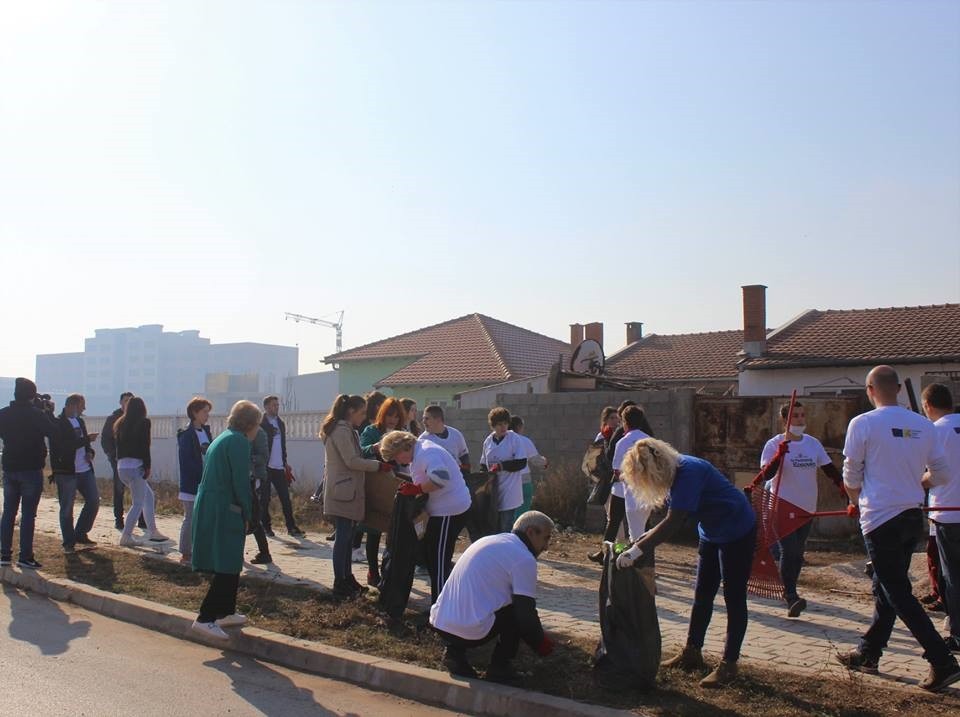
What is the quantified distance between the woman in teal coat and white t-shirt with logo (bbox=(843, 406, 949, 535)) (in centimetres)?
439

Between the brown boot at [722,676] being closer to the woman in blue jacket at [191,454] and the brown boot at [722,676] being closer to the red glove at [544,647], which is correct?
the red glove at [544,647]

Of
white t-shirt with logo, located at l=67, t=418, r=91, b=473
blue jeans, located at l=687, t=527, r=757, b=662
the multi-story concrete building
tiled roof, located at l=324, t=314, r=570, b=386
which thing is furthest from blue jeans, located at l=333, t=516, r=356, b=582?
the multi-story concrete building

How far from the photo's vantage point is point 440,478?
7336 millimetres

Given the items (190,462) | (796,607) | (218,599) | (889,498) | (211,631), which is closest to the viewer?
(889,498)

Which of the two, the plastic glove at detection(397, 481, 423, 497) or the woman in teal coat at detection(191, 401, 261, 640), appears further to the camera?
the plastic glove at detection(397, 481, 423, 497)

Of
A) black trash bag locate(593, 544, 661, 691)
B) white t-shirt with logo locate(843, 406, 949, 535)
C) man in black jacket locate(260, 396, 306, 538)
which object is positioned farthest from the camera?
man in black jacket locate(260, 396, 306, 538)

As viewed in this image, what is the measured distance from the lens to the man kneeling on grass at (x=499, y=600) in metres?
5.69

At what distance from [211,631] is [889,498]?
4917 millimetres

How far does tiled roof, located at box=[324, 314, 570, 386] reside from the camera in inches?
1476

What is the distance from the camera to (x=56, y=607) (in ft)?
29.0

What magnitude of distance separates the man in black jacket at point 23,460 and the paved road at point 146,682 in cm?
251

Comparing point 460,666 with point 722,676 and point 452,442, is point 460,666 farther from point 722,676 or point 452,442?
point 452,442

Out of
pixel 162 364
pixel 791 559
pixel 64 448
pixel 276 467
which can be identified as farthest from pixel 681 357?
pixel 162 364

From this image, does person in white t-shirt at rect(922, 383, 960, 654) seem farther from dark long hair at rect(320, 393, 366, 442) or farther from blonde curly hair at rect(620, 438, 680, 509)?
dark long hair at rect(320, 393, 366, 442)
